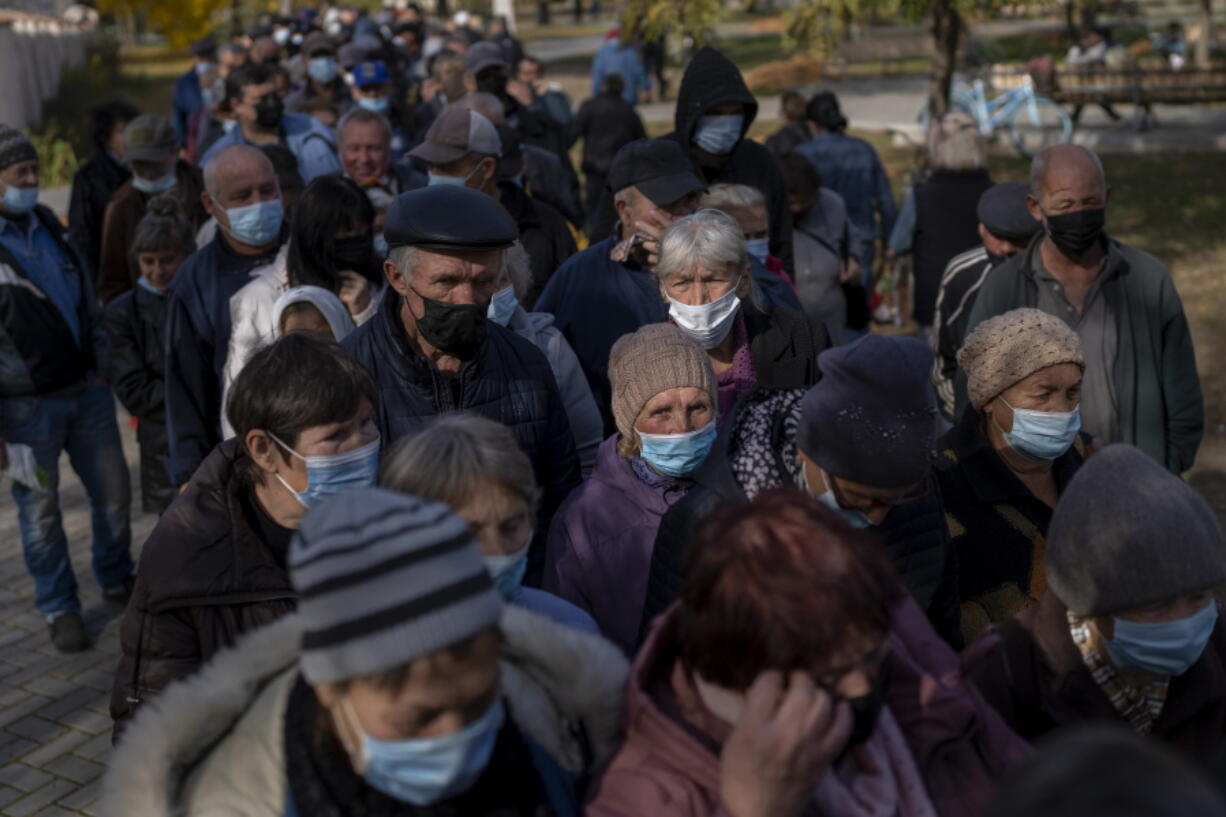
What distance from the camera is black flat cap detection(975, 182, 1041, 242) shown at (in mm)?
6738

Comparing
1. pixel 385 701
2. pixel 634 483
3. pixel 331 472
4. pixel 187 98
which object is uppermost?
pixel 385 701

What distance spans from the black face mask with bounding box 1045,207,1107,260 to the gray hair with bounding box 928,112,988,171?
8.47 ft

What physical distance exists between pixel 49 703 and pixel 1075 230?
15.7ft

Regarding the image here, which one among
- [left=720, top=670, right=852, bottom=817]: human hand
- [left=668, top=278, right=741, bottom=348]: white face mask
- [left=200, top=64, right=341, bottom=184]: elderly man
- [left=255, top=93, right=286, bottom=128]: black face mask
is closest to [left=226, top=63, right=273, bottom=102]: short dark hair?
[left=200, top=64, right=341, bottom=184]: elderly man

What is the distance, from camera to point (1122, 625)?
2975 mm

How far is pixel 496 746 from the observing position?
2.38 metres

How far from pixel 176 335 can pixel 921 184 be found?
15.0 feet

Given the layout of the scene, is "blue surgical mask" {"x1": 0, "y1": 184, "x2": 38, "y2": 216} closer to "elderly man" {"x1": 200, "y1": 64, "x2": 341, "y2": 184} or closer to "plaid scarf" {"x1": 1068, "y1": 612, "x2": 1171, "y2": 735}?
"elderly man" {"x1": 200, "y1": 64, "x2": 341, "y2": 184}

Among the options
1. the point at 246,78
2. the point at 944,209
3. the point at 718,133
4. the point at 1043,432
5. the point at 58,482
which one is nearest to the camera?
the point at 1043,432

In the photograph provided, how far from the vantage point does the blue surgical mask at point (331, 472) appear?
11.8ft

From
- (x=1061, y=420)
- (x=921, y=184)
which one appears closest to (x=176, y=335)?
(x=1061, y=420)

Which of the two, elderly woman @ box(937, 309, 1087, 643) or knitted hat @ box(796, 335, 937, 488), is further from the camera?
elderly woman @ box(937, 309, 1087, 643)

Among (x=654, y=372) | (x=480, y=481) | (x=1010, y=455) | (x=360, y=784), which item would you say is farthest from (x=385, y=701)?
(x=1010, y=455)

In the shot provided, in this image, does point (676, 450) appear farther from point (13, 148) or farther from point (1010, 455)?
point (13, 148)
